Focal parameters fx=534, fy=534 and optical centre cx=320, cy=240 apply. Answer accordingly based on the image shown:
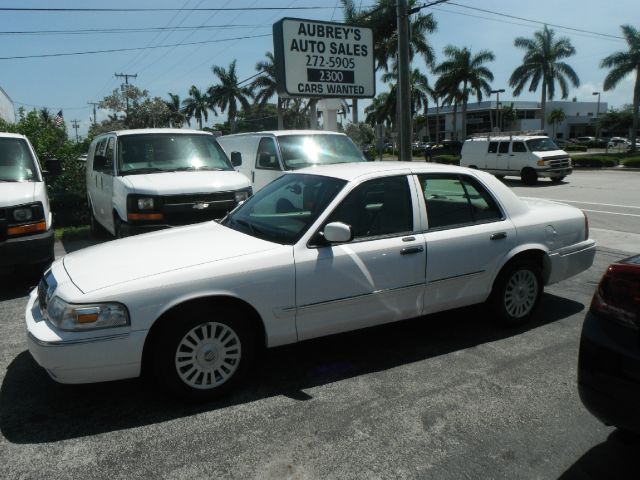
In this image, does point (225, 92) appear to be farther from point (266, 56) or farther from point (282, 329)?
point (282, 329)

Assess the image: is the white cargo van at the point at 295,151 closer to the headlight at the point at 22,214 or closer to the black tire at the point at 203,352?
the headlight at the point at 22,214

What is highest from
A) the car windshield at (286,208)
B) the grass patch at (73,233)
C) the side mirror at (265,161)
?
the side mirror at (265,161)

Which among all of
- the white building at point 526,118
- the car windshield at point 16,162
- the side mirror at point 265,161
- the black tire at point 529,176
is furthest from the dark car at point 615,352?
the white building at point 526,118

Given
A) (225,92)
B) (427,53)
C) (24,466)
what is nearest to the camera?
(24,466)

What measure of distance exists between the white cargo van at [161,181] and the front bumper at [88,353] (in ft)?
11.9

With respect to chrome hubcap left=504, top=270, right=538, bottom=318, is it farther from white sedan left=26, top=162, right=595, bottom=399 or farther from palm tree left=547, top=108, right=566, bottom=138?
palm tree left=547, top=108, right=566, bottom=138

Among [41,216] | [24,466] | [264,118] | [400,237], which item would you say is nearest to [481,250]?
[400,237]

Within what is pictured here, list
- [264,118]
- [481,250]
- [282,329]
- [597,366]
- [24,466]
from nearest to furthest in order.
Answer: [597,366] → [24,466] → [282,329] → [481,250] → [264,118]

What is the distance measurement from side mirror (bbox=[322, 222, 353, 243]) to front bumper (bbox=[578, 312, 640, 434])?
159 cm

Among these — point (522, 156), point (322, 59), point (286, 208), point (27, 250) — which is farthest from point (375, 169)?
point (522, 156)

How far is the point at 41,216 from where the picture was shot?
6.15 metres

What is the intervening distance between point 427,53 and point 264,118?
45.3 metres

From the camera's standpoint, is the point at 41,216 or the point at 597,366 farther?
the point at 41,216

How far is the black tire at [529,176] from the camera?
2139cm
